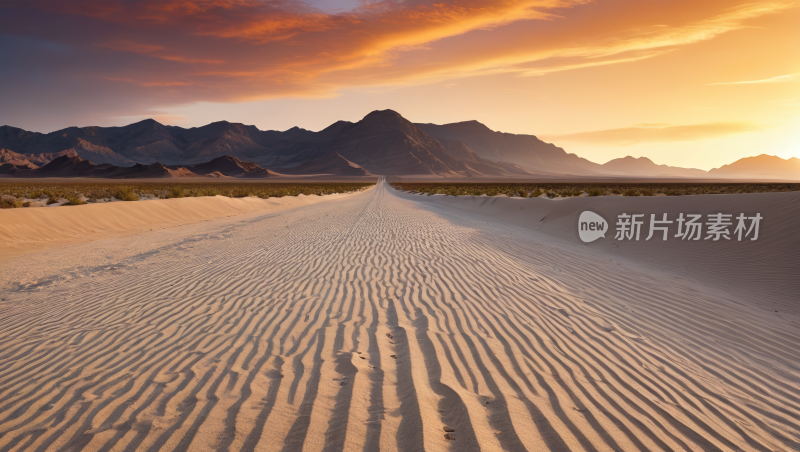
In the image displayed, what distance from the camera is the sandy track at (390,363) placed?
2.42 meters

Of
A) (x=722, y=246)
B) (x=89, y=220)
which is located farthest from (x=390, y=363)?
(x=89, y=220)

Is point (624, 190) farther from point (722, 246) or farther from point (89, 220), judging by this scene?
point (89, 220)

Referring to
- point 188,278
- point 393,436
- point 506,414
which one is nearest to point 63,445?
point 393,436

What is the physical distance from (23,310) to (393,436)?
5.78m

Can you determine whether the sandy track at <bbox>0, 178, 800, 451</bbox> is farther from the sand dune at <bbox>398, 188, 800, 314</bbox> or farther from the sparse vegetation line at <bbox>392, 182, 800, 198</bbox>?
the sparse vegetation line at <bbox>392, 182, 800, 198</bbox>

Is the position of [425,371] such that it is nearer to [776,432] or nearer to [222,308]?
[776,432]

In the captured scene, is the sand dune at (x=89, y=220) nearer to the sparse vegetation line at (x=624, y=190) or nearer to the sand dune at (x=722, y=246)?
the sand dune at (x=722, y=246)

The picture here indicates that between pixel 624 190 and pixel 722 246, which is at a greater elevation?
pixel 624 190

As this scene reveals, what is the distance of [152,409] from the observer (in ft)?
8.66
